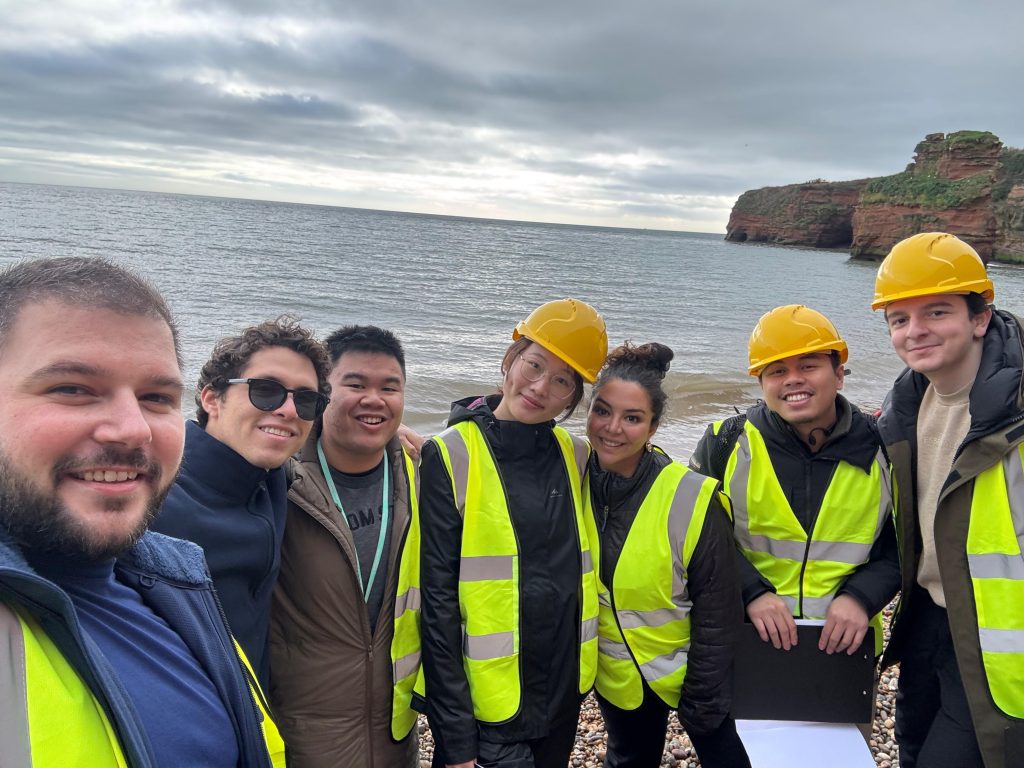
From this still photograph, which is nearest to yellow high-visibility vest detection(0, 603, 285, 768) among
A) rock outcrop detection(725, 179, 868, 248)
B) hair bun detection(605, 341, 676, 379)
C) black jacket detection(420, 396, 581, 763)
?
black jacket detection(420, 396, 581, 763)

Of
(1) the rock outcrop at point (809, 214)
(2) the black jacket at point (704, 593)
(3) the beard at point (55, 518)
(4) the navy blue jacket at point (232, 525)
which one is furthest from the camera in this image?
(1) the rock outcrop at point (809, 214)

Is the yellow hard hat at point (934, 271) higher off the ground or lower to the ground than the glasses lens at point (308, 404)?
higher

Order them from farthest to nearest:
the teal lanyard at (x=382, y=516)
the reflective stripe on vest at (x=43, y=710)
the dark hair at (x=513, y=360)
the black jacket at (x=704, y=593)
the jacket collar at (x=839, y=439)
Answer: the jacket collar at (x=839, y=439), the dark hair at (x=513, y=360), the black jacket at (x=704, y=593), the teal lanyard at (x=382, y=516), the reflective stripe on vest at (x=43, y=710)

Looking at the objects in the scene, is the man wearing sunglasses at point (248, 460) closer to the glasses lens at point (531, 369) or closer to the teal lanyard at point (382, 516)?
the teal lanyard at point (382, 516)

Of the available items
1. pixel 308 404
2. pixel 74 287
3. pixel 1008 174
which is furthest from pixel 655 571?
pixel 1008 174

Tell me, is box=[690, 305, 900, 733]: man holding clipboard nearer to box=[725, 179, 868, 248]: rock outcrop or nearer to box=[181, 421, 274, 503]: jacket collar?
box=[181, 421, 274, 503]: jacket collar

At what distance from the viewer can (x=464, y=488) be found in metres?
2.54

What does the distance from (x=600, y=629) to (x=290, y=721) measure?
1.42 metres

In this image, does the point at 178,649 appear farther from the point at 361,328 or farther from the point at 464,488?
the point at 361,328

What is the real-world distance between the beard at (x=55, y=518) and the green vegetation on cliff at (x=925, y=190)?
81.7 metres

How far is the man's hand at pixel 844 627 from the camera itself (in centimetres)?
286

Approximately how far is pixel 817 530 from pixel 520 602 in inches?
59.5

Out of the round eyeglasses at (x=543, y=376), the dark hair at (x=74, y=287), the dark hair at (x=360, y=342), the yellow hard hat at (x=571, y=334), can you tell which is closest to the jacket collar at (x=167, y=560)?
the dark hair at (x=74, y=287)

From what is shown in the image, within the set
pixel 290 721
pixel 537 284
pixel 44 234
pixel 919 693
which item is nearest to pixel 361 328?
pixel 290 721
